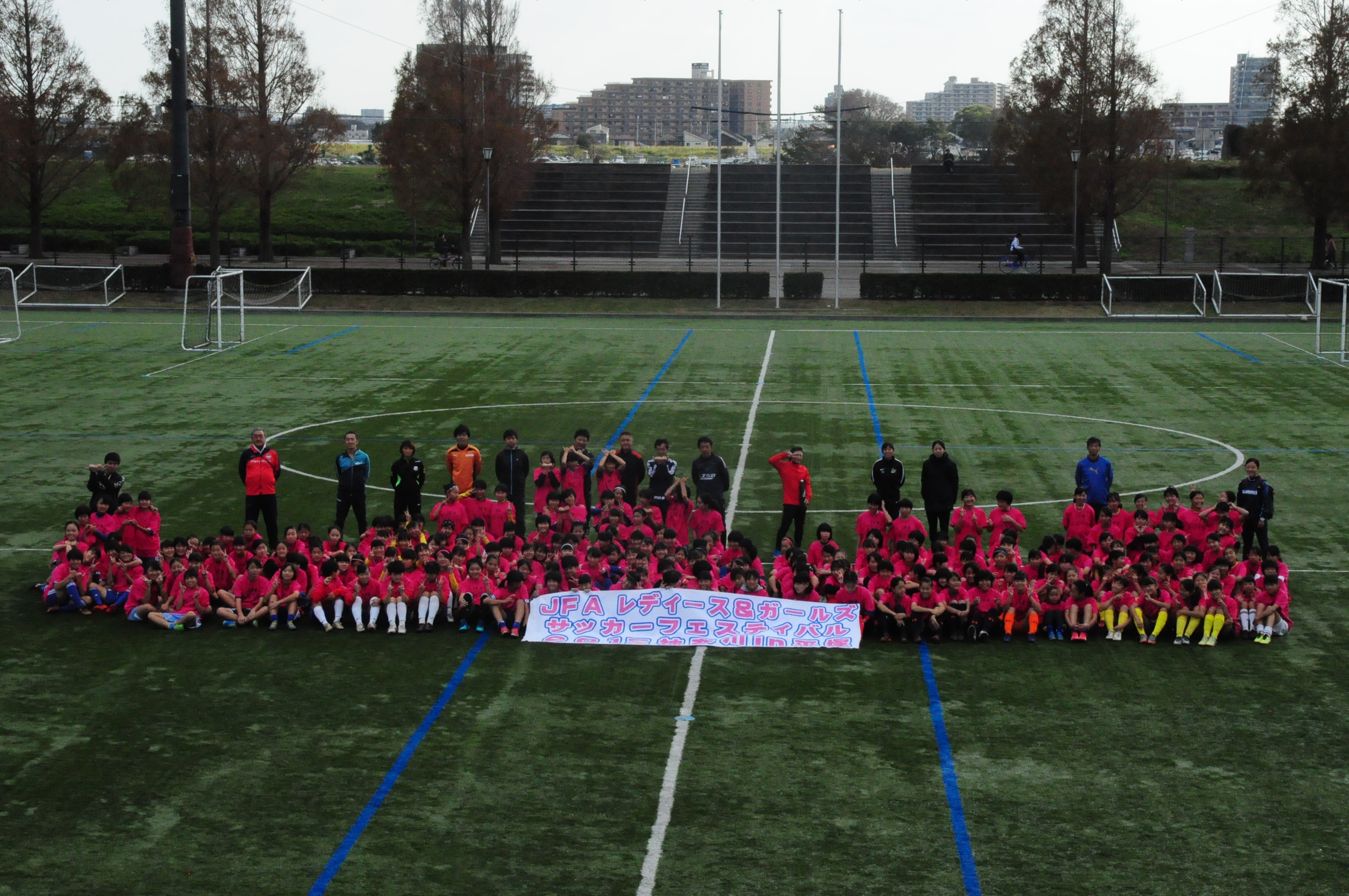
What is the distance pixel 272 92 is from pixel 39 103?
406 inches

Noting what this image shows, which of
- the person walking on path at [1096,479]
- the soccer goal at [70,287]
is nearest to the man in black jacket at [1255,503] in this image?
the person walking on path at [1096,479]

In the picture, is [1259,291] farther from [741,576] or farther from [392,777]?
[392,777]

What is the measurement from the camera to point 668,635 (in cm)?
1373

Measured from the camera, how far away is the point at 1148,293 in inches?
1911

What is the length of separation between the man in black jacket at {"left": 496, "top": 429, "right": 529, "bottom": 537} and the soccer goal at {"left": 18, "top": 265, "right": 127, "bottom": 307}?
109 ft

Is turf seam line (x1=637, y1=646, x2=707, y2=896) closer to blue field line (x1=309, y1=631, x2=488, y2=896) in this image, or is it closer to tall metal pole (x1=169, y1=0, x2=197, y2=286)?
blue field line (x1=309, y1=631, x2=488, y2=896)

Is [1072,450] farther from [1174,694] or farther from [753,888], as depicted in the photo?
[753,888]

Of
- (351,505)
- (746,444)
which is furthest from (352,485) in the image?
(746,444)

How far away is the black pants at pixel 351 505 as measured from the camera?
17.8 m

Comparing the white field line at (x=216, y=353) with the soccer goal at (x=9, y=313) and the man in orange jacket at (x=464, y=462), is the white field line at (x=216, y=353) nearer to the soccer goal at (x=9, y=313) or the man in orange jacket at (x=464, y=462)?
the soccer goal at (x=9, y=313)

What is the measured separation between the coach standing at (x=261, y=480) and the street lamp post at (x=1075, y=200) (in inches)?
1613

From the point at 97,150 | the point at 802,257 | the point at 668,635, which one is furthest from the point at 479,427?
the point at 97,150

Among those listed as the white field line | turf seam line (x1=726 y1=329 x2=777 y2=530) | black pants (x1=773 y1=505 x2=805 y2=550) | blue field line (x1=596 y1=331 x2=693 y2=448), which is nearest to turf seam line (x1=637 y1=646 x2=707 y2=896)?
black pants (x1=773 y1=505 x2=805 y2=550)

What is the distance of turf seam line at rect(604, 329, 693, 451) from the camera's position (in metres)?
24.5
